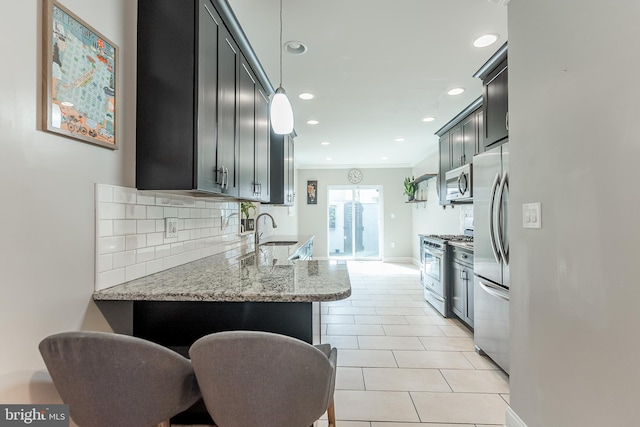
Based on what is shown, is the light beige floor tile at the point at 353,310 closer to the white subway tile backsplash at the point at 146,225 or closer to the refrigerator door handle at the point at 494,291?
the refrigerator door handle at the point at 494,291

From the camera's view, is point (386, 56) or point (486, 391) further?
point (386, 56)

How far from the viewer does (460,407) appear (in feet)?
6.40

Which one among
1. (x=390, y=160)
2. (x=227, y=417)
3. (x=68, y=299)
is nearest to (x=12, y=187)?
(x=68, y=299)

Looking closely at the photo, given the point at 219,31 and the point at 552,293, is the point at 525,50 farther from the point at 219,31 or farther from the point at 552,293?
the point at 219,31

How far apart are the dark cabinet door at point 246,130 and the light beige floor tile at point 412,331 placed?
198cm

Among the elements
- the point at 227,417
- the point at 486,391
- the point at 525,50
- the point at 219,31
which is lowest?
the point at 486,391

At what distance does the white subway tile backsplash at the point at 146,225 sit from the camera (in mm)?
1621

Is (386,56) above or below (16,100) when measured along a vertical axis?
above

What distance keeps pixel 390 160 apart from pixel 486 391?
233 inches

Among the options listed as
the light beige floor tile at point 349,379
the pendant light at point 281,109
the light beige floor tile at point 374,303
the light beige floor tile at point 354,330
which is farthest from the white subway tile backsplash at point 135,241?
the light beige floor tile at point 374,303

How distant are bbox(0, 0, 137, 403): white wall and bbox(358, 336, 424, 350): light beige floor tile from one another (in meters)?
2.23

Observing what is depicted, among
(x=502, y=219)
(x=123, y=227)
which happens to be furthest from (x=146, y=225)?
(x=502, y=219)

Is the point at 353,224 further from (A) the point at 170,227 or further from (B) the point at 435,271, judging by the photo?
(A) the point at 170,227

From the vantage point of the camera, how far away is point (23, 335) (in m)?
1.02
